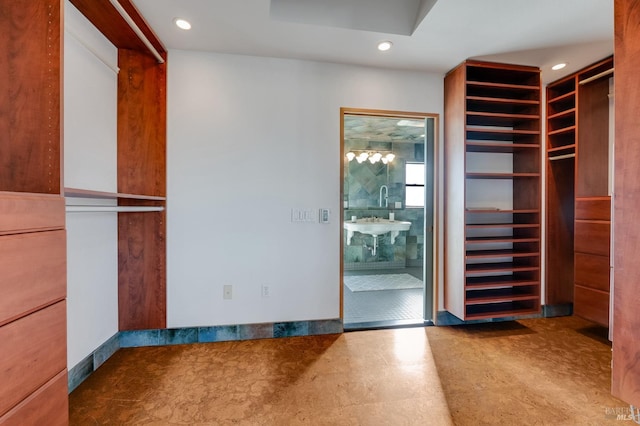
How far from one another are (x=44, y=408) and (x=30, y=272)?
1.67 ft

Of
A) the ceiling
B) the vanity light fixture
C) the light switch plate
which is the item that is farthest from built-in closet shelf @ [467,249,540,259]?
the vanity light fixture

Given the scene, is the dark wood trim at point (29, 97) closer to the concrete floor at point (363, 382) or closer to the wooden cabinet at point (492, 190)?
the concrete floor at point (363, 382)

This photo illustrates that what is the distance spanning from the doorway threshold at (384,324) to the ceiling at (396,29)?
248 centimetres

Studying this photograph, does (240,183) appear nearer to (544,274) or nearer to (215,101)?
(215,101)

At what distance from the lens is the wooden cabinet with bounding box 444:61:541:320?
8.34 feet

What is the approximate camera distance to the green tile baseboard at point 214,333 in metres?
2.31

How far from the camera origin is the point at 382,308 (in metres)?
3.16

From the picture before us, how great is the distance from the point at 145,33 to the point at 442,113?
2612 mm

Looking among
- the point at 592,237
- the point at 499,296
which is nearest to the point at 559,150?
the point at 592,237

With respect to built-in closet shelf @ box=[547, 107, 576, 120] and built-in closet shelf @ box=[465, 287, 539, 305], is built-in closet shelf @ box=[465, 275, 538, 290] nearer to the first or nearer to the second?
built-in closet shelf @ box=[465, 287, 539, 305]

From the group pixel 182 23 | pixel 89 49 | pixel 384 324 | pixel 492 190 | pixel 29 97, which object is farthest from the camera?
pixel 492 190

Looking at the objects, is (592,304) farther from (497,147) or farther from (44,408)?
(44,408)

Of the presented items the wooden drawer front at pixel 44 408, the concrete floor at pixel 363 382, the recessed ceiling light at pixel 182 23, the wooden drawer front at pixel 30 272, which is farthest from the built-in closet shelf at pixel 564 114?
the wooden drawer front at pixel 44 408

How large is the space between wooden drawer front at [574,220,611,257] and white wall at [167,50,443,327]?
7.17ft
